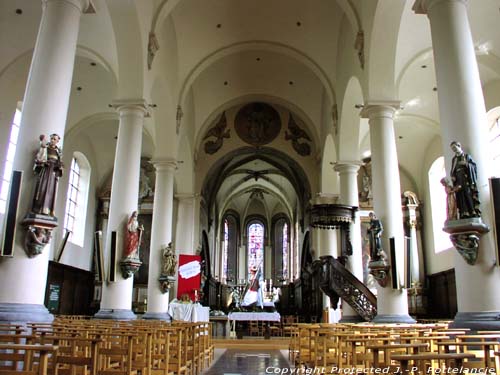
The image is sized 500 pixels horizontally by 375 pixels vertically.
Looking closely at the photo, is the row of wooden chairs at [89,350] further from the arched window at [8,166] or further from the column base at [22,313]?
the arched window at [8,166]

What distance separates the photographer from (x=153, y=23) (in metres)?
12.3

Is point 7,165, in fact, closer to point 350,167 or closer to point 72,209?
point 72,209

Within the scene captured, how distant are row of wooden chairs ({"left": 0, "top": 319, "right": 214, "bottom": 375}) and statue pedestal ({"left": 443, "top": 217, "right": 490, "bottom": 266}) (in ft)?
12.9

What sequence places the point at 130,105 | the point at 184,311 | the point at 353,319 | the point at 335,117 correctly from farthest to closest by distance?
the point at 335,117, the point at 184,311, the point at 353,319, the point at 130,105

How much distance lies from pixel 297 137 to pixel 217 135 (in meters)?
3.73

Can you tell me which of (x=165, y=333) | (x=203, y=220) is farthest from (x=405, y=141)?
(x=165, y=333)

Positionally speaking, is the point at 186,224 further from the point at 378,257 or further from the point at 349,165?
the point at 378,257

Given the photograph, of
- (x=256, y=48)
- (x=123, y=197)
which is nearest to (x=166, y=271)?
(x=123, y=197)

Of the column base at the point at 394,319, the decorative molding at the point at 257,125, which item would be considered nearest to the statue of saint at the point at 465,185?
the column base at the point at 394,319

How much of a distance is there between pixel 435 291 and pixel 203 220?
10919mm

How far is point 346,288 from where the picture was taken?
525 inches

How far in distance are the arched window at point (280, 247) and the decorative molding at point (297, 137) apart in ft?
48.1

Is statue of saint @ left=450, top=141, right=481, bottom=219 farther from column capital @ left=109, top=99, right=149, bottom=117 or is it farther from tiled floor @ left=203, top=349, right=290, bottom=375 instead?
column capital @ left=109, top=99, right=149, bottom=117

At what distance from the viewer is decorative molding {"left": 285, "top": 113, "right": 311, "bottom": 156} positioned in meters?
22.1
